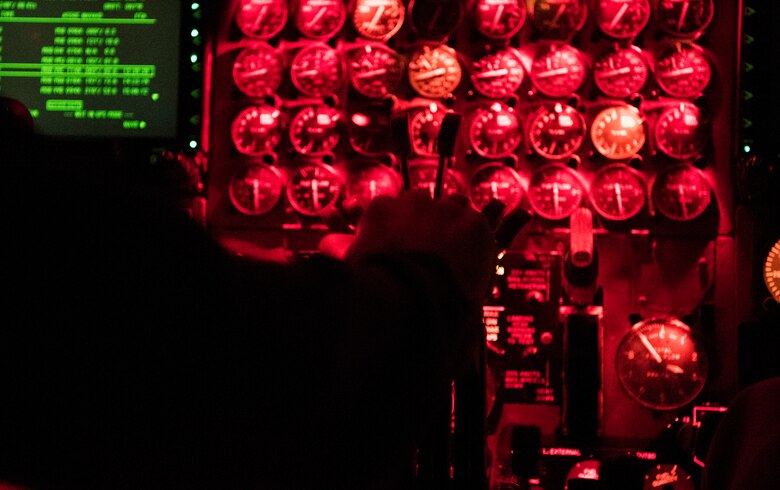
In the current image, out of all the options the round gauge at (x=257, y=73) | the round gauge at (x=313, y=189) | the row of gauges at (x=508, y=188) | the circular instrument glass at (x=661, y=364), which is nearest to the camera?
the circular instrument glass at (x=661, y=364)

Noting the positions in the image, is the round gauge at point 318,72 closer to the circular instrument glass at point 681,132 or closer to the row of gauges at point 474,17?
the row of gauges at point 474,17

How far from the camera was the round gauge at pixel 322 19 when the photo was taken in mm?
3238

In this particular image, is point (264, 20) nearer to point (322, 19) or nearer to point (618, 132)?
point (322, 19)

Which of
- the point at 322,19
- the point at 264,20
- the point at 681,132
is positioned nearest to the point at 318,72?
the point at 322,19

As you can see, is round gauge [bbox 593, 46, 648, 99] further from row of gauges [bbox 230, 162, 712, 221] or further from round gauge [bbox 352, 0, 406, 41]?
round gauge [bbox 352, 0, 406, 41]

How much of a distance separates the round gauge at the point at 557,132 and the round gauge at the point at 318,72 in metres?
0.79

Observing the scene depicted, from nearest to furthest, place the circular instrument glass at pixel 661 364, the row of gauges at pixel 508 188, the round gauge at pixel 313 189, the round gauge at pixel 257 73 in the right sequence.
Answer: the circular instrument glass at pixel 661 364 < the row of gauges at pixel 508 188 < the round gauge at pixel 313 189 < the round gauge at pixel 257 73

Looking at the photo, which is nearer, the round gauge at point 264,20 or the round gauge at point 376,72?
the round gauge at point 376,72

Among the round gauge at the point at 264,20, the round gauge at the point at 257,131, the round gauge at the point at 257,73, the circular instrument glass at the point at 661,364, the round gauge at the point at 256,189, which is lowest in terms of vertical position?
the circular instrument glass at the point at 661,364

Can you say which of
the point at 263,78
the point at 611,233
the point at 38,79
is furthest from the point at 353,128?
the point at 38,79

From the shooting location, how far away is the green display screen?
3.22 metres

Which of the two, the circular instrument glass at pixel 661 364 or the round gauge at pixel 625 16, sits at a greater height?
the round gauge at pixel 625 16

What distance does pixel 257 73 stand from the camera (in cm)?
324

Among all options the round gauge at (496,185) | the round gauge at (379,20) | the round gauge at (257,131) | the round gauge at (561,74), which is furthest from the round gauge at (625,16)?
the round gauge at (257,131)
